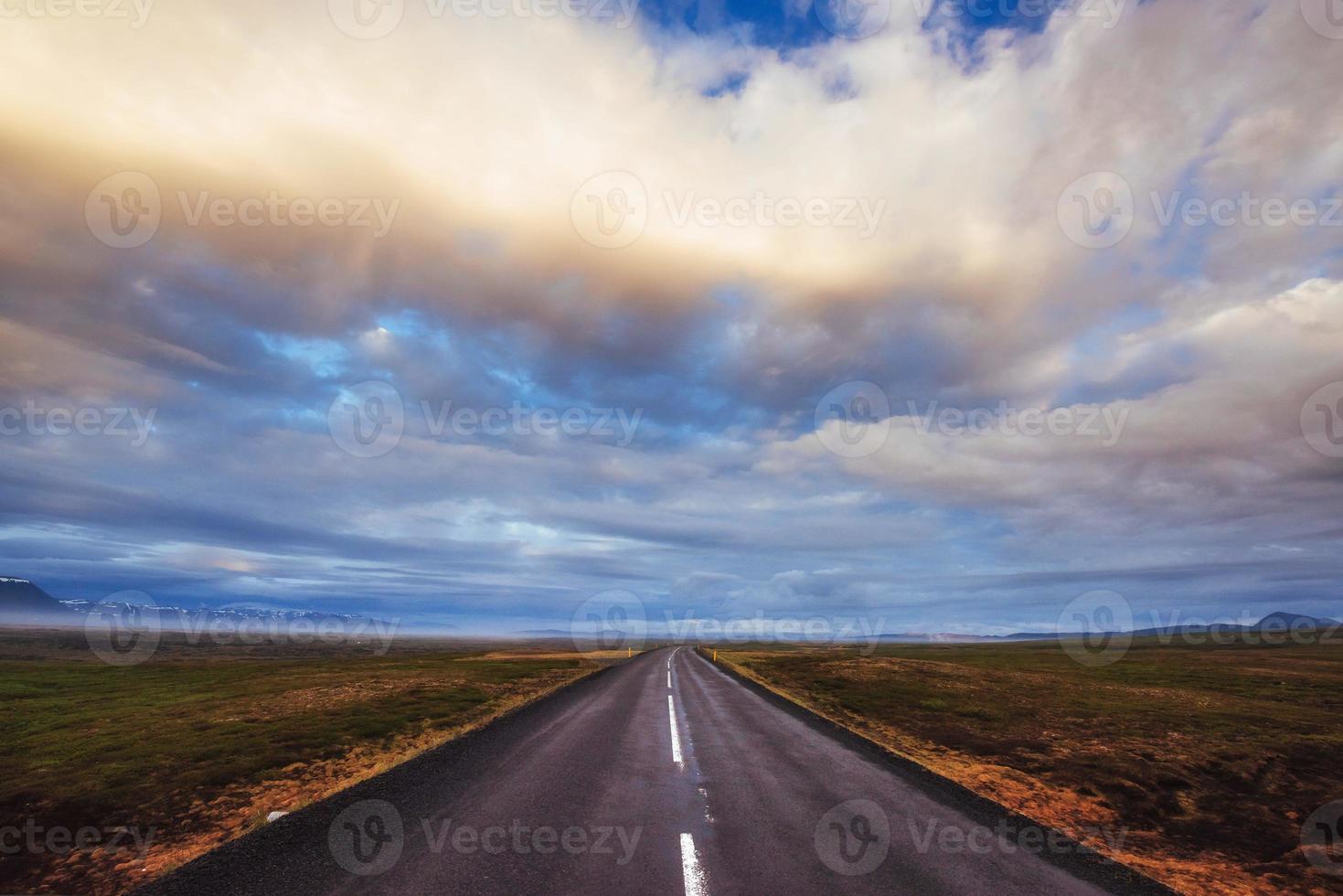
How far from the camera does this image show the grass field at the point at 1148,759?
378 inches

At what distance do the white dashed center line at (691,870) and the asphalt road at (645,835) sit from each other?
0.03 meters

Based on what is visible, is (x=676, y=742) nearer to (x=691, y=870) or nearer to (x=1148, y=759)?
(x=691, y=870)

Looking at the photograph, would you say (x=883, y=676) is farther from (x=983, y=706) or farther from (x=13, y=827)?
(x=13, y=827)

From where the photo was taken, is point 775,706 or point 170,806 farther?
point 775,706

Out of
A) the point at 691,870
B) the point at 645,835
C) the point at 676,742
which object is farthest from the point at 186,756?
the point at 691,870

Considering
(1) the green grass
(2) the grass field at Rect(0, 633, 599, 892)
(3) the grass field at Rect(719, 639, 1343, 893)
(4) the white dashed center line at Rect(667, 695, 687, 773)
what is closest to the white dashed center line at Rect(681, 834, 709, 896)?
(4) the white dashed center line at Rect(667, 695, 687, 773)

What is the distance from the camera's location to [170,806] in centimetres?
1066

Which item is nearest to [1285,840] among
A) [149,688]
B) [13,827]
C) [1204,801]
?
[1204,801]

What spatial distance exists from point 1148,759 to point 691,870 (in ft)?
52.4

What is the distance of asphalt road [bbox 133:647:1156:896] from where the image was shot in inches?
278

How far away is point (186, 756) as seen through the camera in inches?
560

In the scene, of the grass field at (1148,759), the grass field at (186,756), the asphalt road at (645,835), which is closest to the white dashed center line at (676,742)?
the asphalt road at (645,835)

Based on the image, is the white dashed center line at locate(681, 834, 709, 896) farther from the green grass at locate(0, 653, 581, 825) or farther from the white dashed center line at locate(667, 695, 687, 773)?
the green grass at locate(0, 653, 581, 825)

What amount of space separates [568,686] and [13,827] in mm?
23523
